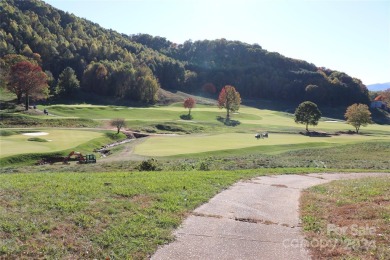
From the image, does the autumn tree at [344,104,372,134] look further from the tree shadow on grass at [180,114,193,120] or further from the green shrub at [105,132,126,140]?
the green shrub at [105,132,126,140]

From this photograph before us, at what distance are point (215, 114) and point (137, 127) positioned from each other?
45.7 m

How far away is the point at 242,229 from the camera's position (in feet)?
45.2

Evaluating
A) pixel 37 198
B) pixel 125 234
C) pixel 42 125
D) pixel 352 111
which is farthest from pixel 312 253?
pixel 352 111

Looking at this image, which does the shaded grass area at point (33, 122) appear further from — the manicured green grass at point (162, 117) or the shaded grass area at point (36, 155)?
the shaded grass area at point (36, 155)

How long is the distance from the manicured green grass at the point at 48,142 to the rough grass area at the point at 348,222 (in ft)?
118

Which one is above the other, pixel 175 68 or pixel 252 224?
pixel 175 68

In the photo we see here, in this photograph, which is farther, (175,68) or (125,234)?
(175,68)

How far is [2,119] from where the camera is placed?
75.9 meters

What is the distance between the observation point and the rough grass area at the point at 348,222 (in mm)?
11530

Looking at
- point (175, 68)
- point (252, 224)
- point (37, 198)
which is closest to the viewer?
point (252, 224)

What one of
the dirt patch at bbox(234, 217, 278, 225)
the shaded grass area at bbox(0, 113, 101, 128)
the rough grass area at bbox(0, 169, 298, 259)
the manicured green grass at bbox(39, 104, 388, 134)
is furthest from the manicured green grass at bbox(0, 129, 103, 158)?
the dirt patch at bbox(234, 217, 278, 225)

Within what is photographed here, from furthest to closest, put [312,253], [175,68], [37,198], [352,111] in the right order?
1. [175,68]
2. [352,111]
3. [37,198]
4. [312,253]

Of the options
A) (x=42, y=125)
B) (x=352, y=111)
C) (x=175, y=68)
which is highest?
(x=175, y=68)

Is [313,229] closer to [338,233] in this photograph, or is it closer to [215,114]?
[338,233]
